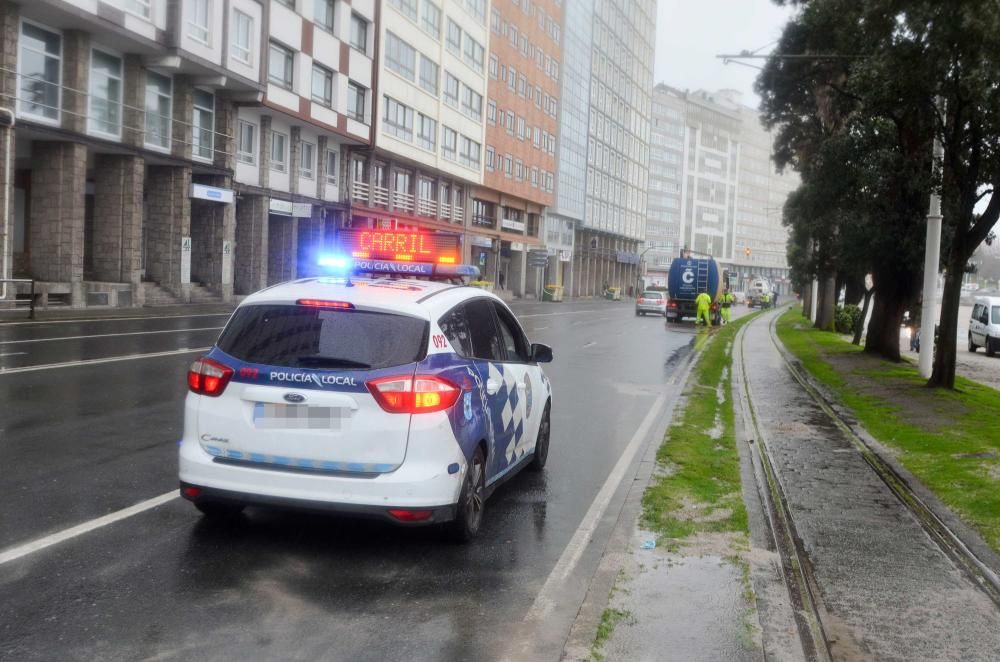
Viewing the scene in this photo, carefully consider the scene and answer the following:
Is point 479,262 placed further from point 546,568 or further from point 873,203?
point 546,568

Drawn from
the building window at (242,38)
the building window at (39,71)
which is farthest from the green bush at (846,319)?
the building window at (39,71)

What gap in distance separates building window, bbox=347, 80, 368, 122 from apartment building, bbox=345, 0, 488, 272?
0.95 m

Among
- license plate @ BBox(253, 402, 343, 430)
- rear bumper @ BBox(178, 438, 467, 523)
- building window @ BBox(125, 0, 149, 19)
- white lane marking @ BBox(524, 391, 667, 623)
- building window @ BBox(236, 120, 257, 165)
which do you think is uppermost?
building window @ BBox(125, 0, 149, 19)

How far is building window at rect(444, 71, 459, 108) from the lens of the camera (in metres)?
53.6

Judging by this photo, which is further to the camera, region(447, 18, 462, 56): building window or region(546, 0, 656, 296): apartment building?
region(546, 0, 656, 296): apartment building

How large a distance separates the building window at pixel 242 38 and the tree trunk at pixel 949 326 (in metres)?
25.6

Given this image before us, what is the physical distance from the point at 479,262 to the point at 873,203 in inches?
1754

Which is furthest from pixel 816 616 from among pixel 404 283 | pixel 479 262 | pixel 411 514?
pixel 479 262

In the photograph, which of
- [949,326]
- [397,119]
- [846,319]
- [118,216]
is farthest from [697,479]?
[397,119]

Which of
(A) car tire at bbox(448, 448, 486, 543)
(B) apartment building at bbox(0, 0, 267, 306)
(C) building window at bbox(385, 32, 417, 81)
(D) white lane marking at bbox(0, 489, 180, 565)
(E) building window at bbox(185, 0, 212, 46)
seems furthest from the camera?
(C) building window at bbox(385, 32, 417, 81)

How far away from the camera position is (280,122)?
126ft

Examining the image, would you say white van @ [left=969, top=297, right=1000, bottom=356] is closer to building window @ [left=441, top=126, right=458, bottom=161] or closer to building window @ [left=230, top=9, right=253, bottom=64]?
building window @ [left=230, top=9, right=253, bottom=64]

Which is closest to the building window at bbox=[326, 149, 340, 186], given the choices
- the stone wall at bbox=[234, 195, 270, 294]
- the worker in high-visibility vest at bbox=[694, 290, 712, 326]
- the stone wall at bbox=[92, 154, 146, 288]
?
the stone wall at bbox=[234, 195, 270, 294]

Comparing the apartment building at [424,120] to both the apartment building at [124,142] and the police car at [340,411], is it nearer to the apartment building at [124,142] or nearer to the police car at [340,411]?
the apartment building at [124,142]
